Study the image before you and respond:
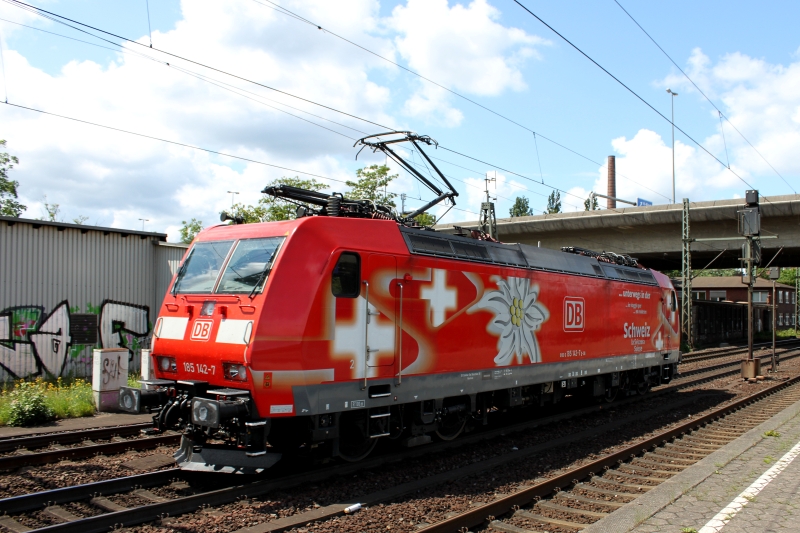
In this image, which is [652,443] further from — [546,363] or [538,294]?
[538,294]

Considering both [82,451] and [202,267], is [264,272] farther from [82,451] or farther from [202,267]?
[82,451]

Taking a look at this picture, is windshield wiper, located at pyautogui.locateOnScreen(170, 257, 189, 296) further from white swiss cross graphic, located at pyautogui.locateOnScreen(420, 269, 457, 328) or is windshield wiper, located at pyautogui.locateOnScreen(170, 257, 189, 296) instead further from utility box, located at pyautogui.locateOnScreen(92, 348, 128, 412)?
utility box, located at pyautogui.locateOnScreen(92, 348, 128, 412)

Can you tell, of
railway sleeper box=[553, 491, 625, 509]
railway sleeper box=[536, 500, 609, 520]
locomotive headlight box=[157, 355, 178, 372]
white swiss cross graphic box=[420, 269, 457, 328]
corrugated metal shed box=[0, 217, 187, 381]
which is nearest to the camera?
railway sleeper box=[536, 500, 609, 520]

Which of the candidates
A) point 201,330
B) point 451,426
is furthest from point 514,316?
point 201,330

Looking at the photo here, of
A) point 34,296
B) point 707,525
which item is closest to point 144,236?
point 34,296

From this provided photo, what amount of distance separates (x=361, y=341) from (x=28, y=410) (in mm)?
7178

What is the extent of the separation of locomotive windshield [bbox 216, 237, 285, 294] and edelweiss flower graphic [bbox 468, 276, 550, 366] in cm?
364

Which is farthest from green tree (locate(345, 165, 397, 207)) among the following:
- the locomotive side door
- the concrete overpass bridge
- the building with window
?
the building with window

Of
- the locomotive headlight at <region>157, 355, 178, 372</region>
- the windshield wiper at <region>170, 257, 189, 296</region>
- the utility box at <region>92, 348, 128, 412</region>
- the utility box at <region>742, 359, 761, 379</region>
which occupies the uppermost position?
the windshield wiper at <region>170, 257, 189, 296</region>

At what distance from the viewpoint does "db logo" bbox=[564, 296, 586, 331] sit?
41.7ft

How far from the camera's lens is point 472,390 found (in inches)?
397

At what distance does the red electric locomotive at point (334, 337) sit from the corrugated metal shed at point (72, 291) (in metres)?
8.93

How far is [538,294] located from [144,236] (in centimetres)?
1201

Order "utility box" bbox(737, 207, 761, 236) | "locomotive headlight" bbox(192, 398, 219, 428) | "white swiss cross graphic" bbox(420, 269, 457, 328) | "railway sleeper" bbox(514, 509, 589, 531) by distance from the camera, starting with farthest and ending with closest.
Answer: "utility box" bbox(737, 207, 761, 236)
"white swiss cross graphic" bbox(420, 269, 457, 328)
"locomotive headlight" bbox(192, 398, 219, 428)
"railway sleeper" bbox(514, 509, 589, 531)
